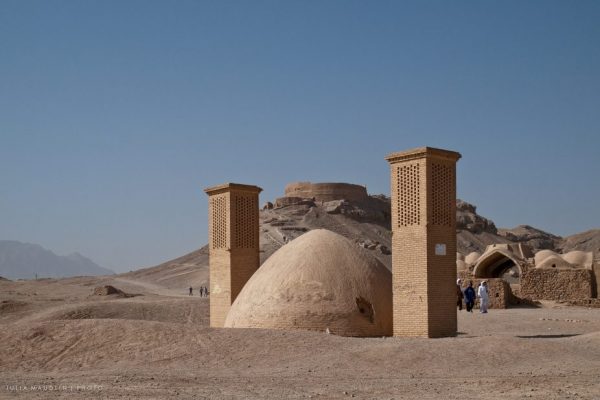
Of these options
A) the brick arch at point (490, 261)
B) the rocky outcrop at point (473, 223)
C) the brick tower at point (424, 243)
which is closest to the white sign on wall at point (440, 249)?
the brick tower at point (424, 243)

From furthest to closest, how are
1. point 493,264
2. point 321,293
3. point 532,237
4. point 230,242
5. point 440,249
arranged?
point 532,237 < point 493,264 < point 230,242 < point 321,293 < point 440,249

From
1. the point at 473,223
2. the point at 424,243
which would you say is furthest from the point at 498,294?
the point at 473,223

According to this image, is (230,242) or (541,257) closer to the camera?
(230,242)

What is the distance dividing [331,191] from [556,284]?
128ft

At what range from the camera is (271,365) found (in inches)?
392

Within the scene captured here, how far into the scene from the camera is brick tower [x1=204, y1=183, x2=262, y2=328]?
53.2 feet

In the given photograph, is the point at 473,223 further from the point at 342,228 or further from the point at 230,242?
the point at 230,242

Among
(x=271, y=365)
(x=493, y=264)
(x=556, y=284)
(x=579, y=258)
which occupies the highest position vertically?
(x=579, y=258)

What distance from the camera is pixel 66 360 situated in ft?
34.4

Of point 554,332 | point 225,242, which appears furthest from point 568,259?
point 225,242

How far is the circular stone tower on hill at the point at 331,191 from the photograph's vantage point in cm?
6366

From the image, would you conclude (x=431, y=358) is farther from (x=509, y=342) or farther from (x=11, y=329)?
(x=11, y=329)

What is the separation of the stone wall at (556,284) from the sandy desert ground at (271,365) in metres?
14.1

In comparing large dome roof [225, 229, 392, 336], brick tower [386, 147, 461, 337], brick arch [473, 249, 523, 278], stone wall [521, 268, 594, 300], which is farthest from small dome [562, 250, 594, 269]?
brick tower [386, 147, 461, 337]
